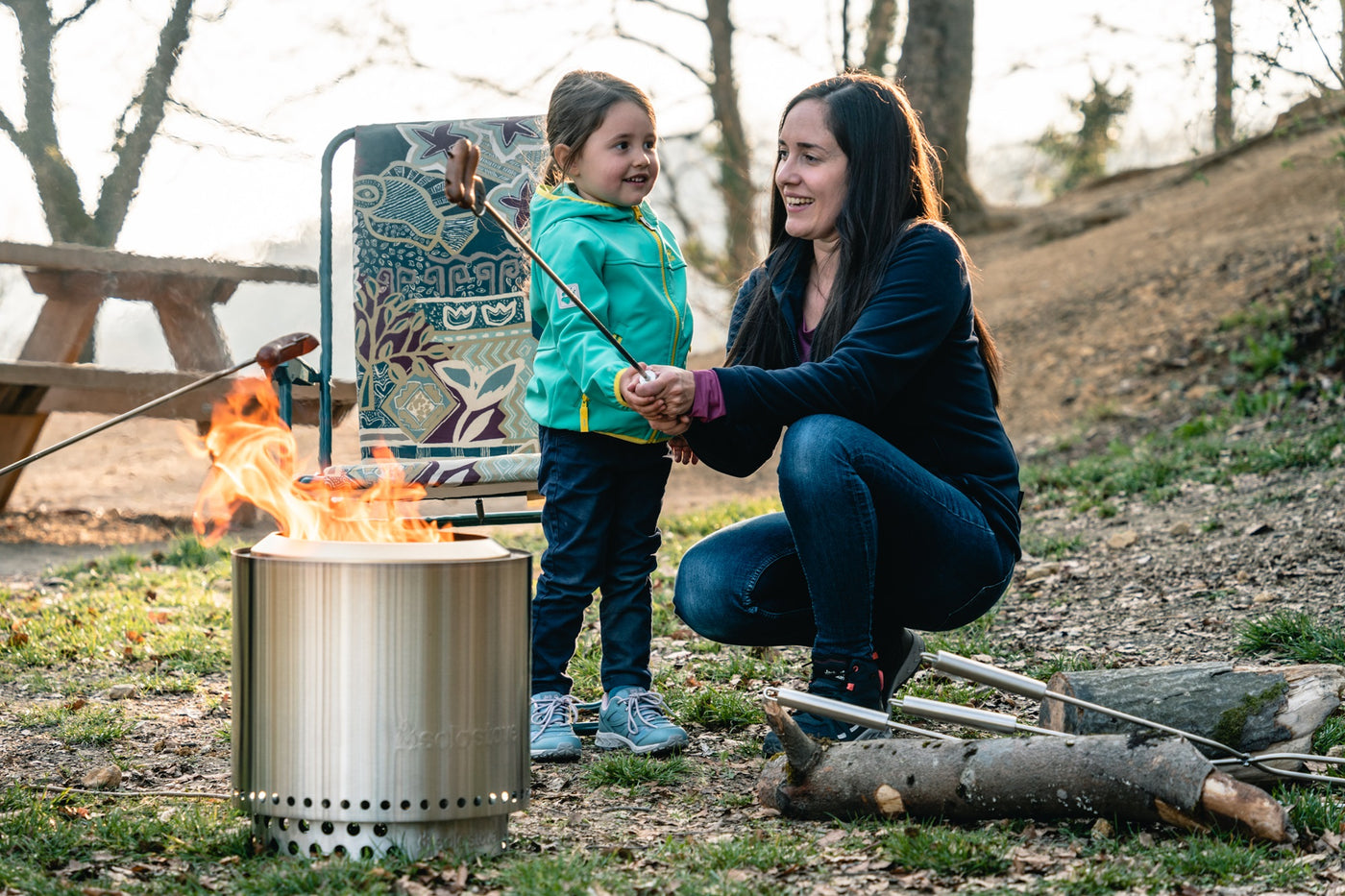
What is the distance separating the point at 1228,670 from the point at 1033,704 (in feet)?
2.21

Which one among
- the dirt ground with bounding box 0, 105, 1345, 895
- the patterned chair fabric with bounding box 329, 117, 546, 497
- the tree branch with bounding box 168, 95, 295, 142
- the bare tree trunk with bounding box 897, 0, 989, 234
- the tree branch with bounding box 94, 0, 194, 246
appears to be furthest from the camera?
the bare tree trunk with bounding box 897, 0, 989, 234

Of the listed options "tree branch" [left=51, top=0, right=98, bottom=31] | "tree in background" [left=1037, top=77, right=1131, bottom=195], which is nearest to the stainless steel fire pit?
"tree branch" [left=51, top=0, right=98, bottom=31]

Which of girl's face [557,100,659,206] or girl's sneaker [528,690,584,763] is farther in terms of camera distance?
girl's face [557,100,659,206]

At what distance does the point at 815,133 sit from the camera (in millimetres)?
2730

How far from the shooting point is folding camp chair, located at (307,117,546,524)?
409cm

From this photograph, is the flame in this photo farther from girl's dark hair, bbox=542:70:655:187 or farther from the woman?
girl's dark hair, bbox=542:70:655:187

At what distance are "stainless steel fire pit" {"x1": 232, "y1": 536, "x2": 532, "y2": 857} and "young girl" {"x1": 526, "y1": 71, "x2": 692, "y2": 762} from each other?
0.73m

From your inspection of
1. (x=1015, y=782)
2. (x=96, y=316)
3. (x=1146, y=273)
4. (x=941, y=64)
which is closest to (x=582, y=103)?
(x=1015, y=782)

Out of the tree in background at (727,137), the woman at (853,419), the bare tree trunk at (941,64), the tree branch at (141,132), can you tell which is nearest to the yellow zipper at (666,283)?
the woman at (853,419)

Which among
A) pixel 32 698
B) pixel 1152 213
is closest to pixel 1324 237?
pixel 1152 213

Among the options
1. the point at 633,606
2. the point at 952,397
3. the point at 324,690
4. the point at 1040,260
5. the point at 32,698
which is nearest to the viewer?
the point at 324,690

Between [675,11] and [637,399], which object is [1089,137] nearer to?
[675,11]

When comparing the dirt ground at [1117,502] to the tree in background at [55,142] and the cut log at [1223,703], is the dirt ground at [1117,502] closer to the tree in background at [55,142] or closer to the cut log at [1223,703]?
the cut log at [1223,703]

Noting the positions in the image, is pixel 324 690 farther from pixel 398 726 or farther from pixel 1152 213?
pixel 1152 213
